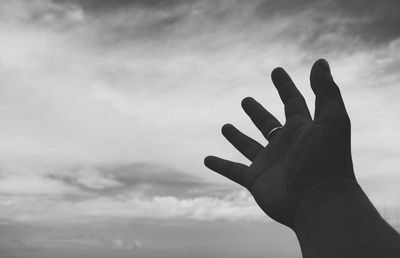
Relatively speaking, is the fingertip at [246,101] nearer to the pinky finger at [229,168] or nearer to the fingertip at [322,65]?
the pinky finger at [229,168]

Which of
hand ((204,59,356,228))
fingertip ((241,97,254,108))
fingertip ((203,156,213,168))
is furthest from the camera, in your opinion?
fingertip ((241,97,254,108))

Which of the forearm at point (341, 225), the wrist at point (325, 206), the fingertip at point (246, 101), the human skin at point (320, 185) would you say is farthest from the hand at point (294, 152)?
the fingertip at point (246, 101)

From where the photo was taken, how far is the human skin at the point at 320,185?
21.0 ft

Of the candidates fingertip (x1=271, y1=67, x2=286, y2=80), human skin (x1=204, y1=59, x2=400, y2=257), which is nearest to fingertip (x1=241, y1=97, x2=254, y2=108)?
fingertip (x1=271, y1=67, x2=286, y2=80)

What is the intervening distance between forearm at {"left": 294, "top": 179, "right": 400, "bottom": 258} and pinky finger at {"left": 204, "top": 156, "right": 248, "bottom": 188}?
1.72 meters

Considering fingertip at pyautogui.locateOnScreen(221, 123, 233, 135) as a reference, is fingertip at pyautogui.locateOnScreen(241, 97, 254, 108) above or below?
above

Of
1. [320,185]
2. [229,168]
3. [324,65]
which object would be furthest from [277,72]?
[320,185]

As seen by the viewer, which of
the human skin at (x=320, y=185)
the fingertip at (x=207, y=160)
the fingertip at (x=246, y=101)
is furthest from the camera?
the fingertip at (x=246, y=101)

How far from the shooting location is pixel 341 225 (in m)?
6.58

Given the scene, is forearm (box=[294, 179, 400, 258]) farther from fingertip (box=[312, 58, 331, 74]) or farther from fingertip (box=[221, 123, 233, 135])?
fingertip (box=[221, 123, 233, 135])

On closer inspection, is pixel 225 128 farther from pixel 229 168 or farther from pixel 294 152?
pixel 294 152

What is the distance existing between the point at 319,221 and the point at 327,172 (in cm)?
87

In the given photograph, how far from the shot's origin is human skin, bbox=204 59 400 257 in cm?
639

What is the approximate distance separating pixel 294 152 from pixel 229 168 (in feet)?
6.44
